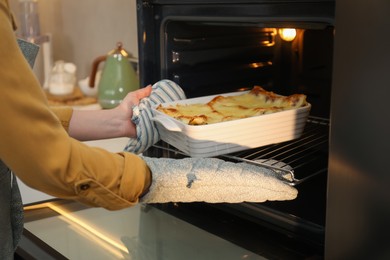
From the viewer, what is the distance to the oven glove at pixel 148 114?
1038 mm

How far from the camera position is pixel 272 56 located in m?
1.27

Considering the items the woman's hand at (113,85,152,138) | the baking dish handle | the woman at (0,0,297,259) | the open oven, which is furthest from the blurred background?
the woman at (0,0,297,259)

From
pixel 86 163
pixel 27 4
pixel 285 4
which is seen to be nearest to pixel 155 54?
pixel 285 4

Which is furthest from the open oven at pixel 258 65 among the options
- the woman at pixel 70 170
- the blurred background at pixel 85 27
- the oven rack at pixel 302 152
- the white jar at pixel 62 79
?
the white jar at pixel 62 79

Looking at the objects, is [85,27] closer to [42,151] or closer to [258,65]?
[258,65]

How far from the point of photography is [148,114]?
1043mm

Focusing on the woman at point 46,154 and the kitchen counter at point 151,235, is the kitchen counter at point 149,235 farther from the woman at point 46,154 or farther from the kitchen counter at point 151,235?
the woman at point 46,154

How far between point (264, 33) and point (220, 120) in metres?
0.35

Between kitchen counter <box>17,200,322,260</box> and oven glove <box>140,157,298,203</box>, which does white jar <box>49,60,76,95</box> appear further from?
oven glove <box>140,157,298,203</box>

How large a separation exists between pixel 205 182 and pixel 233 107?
0.29 meters

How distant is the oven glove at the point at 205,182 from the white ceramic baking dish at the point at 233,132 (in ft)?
0.36

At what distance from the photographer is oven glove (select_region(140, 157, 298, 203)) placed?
783mm

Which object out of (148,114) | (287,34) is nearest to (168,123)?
(148,114)

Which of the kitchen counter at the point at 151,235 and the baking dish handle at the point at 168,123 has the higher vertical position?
the baking dish handle at the point at 168,123
